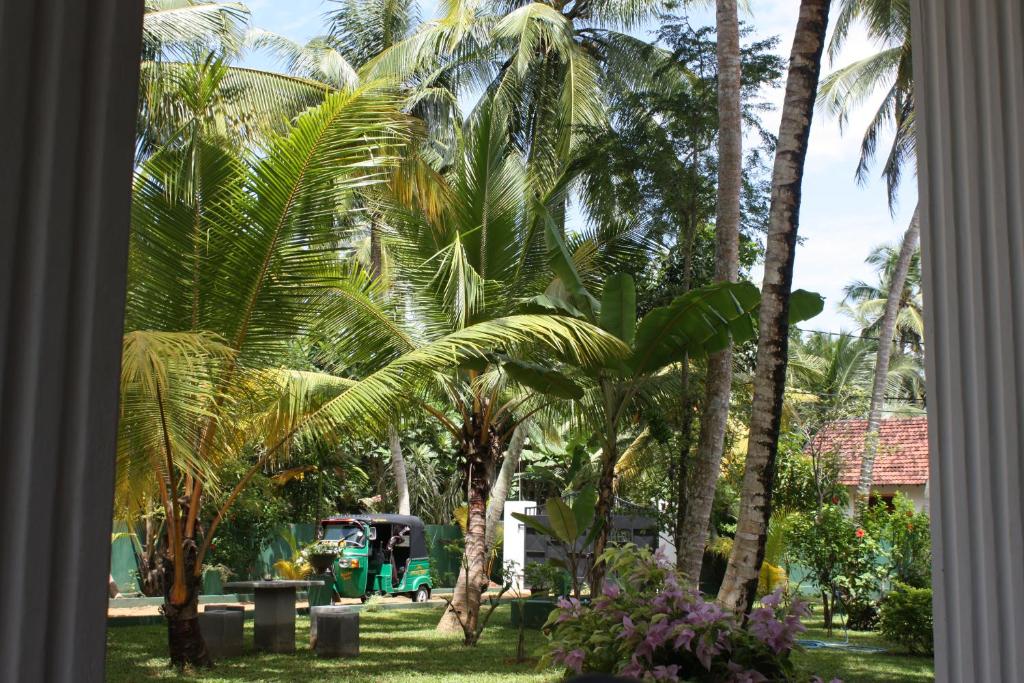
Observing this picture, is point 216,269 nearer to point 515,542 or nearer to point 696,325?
point 696,325

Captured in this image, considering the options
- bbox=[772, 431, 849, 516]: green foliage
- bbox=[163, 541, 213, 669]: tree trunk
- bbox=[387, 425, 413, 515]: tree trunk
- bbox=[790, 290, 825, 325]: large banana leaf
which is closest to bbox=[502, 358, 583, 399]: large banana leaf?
bbox=[790, 290, 825, 325]: large banana leaf

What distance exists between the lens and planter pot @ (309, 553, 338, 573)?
607 inches

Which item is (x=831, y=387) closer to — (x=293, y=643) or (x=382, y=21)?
(x=382, y=21)

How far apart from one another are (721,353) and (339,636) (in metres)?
4.35

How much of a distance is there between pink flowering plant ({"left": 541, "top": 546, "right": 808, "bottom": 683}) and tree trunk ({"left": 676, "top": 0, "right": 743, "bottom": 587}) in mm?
5204

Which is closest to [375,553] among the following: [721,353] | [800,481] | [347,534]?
[347,534]

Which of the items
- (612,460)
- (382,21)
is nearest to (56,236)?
(612,460)

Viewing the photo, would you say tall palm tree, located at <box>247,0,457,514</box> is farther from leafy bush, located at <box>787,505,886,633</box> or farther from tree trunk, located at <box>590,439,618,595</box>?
tree trunk, located at <box>590,439,618,595</box>

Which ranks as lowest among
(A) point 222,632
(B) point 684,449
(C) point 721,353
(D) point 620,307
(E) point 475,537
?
(A) point 222,632

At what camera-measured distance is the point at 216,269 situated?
25.7 feet

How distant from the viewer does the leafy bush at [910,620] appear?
10508 millimetres

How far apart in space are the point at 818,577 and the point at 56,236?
13.0 m

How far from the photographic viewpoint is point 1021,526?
2.04 meters

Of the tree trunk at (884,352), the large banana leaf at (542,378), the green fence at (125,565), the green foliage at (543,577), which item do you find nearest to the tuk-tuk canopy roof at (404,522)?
the green fence at (125,565)
